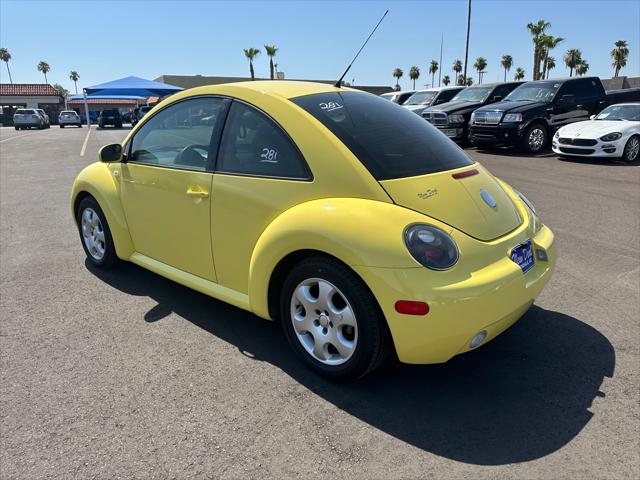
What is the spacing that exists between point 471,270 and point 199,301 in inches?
89.0

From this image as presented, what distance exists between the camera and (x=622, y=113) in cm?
1185

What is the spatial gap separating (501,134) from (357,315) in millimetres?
11367

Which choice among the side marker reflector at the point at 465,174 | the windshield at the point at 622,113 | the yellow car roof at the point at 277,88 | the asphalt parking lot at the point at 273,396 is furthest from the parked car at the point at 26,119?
the side marker reflector at the point at 465,174

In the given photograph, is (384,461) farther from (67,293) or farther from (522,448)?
(67,293)

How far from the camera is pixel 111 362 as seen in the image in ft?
9.96

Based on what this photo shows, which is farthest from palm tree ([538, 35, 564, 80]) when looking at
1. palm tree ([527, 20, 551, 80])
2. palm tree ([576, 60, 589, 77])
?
palm tree ([576, 60, 589, 77])

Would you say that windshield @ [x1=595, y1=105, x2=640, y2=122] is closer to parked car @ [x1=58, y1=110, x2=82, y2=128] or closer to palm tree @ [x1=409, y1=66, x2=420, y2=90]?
parked car @ [x1=58, y1=110, x2=82, y2=128]

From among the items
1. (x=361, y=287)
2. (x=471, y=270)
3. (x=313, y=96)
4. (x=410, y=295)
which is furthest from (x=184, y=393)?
(x=313, y=96)

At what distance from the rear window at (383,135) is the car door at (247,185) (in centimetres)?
29

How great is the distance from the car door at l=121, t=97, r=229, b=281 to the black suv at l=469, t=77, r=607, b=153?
1064 cm

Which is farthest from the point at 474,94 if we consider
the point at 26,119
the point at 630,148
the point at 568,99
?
the point at 26,119

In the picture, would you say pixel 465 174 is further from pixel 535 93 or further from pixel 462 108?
pixel 462 108

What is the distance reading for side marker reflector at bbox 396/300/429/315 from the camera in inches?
90.6

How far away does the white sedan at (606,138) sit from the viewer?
10922mm
